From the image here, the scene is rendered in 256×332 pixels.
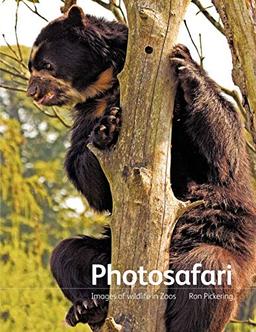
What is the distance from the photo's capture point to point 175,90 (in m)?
5.43

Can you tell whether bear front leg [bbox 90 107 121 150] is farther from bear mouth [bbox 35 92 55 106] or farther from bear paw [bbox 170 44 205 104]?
bear mouth [bbox 35 92 55 106]

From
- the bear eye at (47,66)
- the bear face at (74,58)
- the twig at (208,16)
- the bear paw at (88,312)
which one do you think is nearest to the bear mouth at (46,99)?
the bear face at (74,58)

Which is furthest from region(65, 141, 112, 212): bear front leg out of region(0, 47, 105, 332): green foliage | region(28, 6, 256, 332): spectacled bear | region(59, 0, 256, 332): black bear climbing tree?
region(0, 47, 105, 332): green foliage

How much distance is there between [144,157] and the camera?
524cm

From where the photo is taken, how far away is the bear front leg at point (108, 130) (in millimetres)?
5359

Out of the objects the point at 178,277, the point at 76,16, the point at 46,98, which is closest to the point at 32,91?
the point at 46,98

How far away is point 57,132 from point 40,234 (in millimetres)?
2939

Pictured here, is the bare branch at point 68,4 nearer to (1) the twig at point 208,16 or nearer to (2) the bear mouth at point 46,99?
(2) the bear mouth at point 46,99

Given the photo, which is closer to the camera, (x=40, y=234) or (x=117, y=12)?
(x=117, y=12)

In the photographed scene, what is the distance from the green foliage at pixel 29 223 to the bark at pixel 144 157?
4.80 metres

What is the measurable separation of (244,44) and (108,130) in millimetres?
873

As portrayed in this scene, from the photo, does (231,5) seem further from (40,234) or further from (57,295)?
(40,234)

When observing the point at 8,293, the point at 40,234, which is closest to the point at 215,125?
the point at 8,293

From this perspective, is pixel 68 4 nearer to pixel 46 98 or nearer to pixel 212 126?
pixel 46 98
